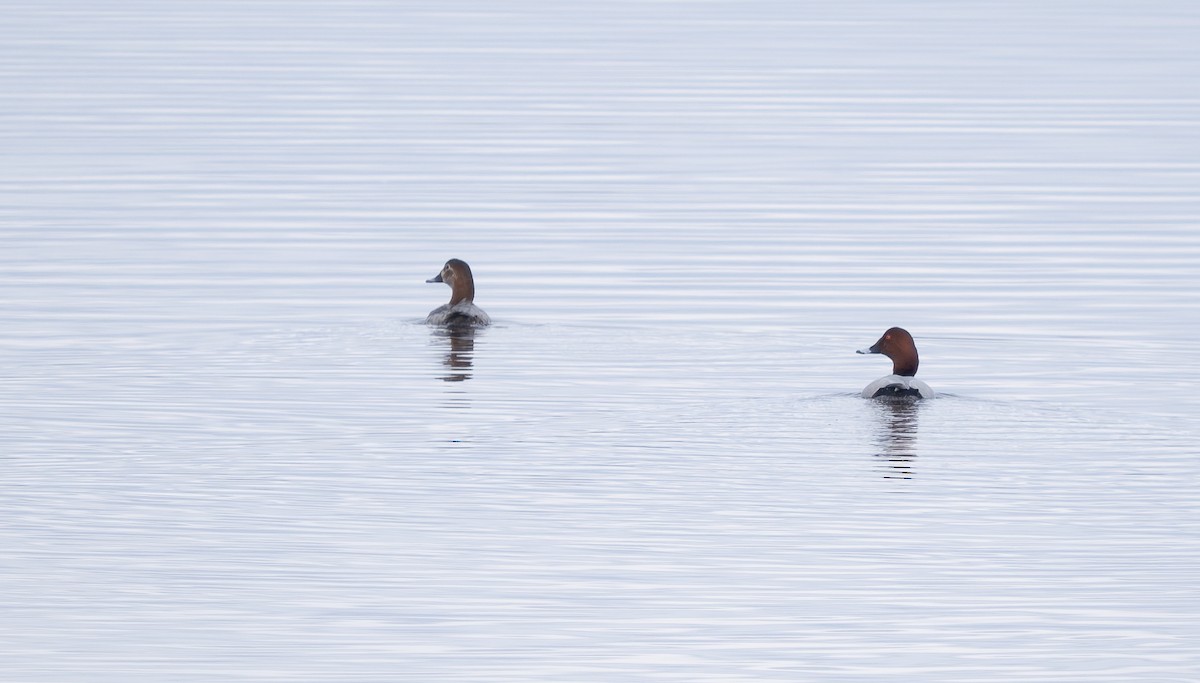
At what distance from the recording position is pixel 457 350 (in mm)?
18016

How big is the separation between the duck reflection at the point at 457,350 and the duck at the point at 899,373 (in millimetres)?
2708

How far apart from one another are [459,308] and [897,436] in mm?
5398

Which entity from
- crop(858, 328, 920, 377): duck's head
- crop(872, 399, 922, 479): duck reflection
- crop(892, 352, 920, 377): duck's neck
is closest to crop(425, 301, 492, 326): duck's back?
crop(858, 328, 920, 377): duck's head

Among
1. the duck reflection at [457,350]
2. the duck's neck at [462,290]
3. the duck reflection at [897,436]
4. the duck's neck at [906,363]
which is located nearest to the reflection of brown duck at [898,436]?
the duck reflection at [897,436]

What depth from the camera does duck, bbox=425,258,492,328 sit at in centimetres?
1900

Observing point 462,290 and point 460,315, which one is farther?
point 462,290

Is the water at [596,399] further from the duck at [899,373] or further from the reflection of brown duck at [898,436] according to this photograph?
the duck at [899,373]

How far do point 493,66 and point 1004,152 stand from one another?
19.9 meters

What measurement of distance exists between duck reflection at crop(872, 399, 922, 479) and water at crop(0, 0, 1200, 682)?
56mm

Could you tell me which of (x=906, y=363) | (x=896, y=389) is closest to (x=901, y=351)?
(x=906, y=363)

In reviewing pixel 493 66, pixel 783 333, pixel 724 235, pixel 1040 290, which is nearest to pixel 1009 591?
pixel 783 333

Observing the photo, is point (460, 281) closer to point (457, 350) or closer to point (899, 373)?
point (457, 350)

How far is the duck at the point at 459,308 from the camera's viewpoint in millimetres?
19000

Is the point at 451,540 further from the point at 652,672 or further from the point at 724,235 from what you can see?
the point at 724,235
